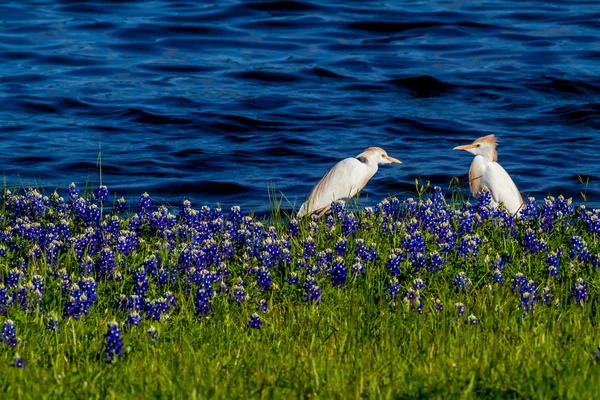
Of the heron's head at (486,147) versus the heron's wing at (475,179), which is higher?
the heron's head at (486,147)

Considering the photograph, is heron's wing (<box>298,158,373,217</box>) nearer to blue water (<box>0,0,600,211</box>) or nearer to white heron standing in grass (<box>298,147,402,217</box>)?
white heron standing in grass (<box>298,147,402,217</box>)

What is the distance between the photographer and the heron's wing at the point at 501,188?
9.37 metres

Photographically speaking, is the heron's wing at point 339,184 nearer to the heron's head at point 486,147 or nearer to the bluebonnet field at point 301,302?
the heron's head at point 486,147

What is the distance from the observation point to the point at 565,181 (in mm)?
13031

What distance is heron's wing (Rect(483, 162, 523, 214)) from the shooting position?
30.7 ft

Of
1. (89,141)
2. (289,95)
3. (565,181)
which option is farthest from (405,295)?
(289,95)

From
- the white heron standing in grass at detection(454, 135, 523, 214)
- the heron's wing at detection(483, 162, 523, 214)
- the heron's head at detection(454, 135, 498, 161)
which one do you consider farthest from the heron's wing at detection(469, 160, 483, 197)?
the heron's head at detection(454, 135, 498, 161)

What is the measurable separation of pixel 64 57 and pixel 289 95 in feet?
16.3

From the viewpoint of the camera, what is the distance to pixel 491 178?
9.64m

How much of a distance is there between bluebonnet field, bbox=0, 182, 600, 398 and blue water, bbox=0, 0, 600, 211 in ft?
14.4

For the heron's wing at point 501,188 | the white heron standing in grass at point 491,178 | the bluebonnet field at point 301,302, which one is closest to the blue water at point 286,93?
the white heron standing in grass at point 491,178

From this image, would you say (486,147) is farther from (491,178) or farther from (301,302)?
(301,302)

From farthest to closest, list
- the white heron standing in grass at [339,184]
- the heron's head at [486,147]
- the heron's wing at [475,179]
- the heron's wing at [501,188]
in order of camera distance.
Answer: the white heron standing in grass at [339,184] < the heron's head at [486,147] < the heron's wing at [475,179] < the heron's wing at [501,188]

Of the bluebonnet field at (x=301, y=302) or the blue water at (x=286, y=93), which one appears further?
the blue water at (x=286, y=93)
